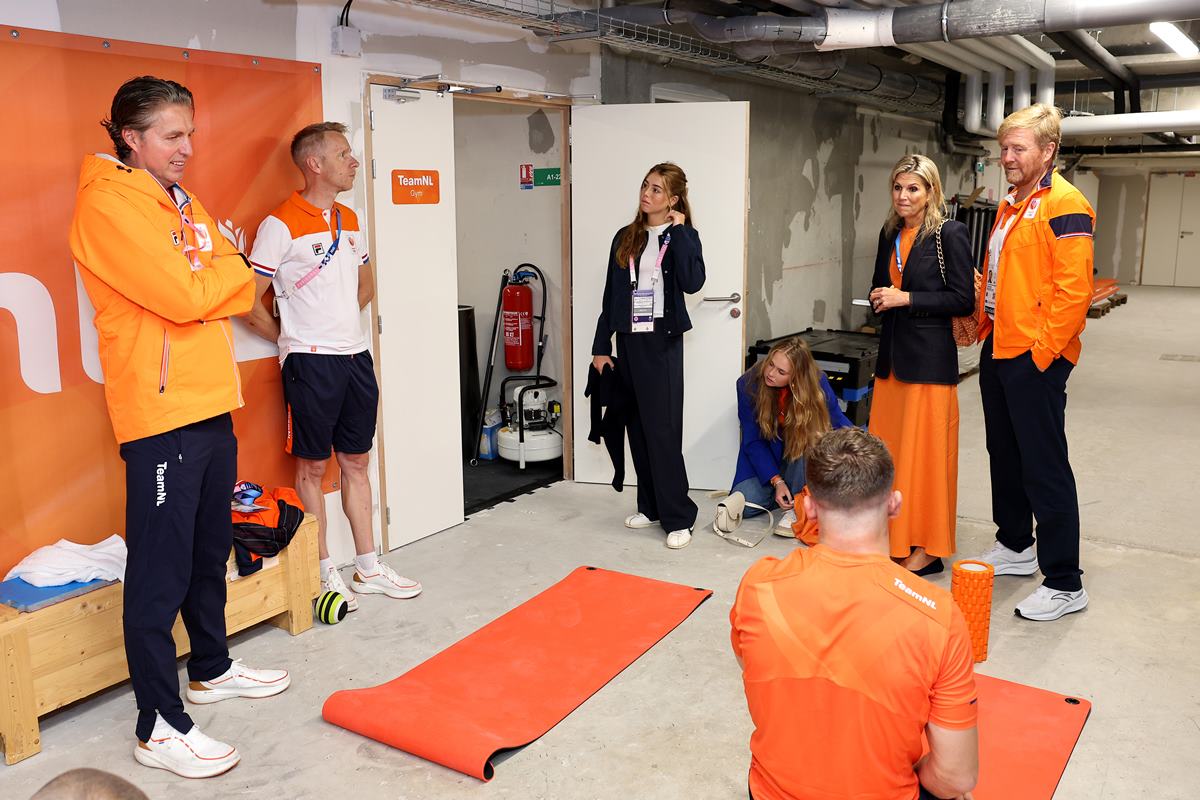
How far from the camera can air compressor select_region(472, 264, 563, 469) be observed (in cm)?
550

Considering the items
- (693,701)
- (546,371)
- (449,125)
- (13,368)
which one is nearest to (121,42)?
(13,368)

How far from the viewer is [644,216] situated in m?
4.40

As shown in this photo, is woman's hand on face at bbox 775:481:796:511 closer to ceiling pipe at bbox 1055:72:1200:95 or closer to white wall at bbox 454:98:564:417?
white wall at bbox 454:98:564:417

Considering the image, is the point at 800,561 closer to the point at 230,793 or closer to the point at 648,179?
the point at 230,793

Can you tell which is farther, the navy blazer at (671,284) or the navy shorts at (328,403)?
the navy blazer at (671,284)

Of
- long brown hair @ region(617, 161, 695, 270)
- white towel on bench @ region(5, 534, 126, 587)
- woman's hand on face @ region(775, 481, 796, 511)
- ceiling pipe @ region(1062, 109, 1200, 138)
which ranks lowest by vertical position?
woman's hand on face @ region(775, 481, 796, 511)

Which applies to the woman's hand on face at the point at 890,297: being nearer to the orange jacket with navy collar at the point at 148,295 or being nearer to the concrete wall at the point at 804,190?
the concrete wall at the point at 804,190

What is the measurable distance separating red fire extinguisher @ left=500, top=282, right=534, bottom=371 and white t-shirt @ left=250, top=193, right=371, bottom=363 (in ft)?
6.10

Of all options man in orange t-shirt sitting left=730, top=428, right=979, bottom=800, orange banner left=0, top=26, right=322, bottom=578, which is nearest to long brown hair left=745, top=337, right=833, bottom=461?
orange banner left=0, top=26, right=322, bottom=578

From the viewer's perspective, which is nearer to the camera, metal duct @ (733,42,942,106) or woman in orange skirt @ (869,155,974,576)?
woman in orange skirt @ (869,155,974,576)

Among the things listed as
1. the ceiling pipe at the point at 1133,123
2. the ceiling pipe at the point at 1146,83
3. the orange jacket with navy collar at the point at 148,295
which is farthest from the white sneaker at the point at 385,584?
the ceiling pipe at the point at 1146,83

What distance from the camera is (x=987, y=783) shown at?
8.34ft

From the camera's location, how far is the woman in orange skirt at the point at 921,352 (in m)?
3.72

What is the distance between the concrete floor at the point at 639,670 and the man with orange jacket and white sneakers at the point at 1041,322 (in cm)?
29
